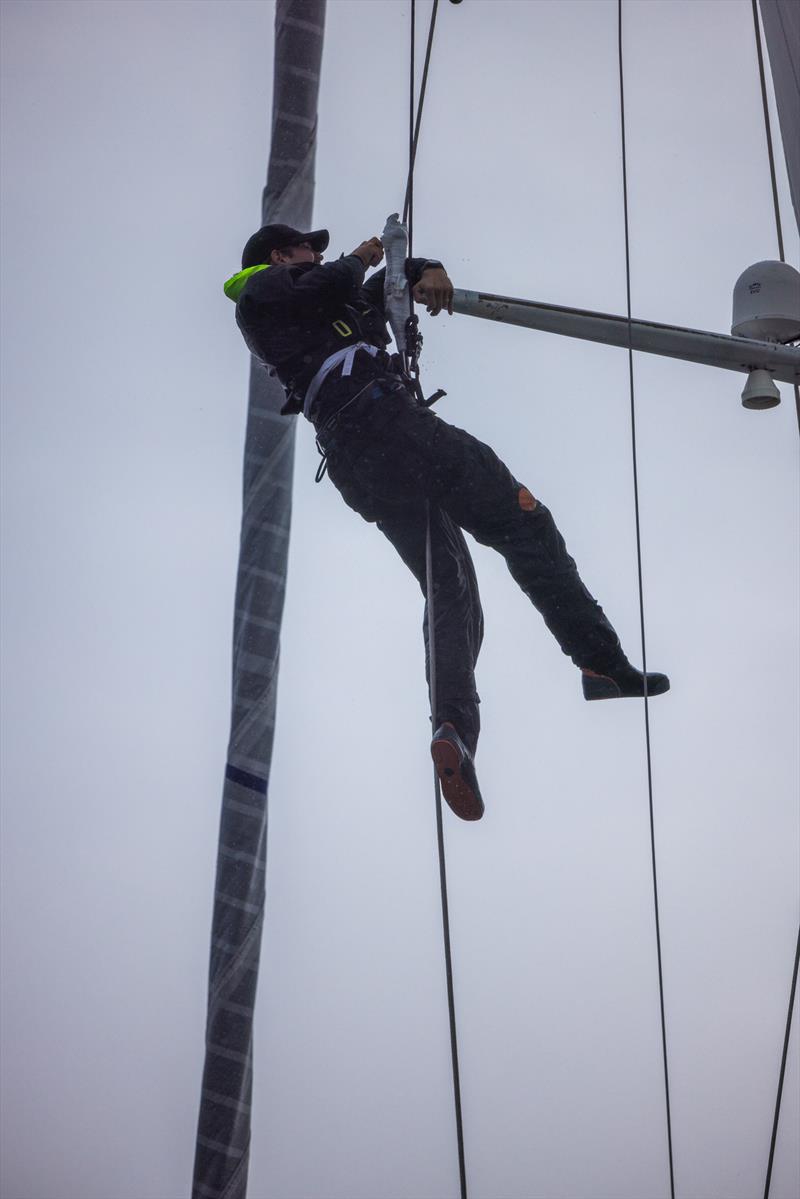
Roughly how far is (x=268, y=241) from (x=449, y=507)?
1.08 m

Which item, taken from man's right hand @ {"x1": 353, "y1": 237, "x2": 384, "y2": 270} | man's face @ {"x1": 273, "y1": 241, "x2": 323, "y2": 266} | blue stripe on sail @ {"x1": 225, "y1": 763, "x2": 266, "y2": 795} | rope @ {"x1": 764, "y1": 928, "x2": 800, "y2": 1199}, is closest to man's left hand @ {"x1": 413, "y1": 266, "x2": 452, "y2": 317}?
man's right hand @ {"x1": 353, "y1": 237, "x2": 384, "y2": 270}

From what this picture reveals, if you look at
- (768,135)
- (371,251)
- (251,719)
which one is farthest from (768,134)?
(251,719)

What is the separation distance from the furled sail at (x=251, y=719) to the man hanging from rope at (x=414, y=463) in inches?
21.5

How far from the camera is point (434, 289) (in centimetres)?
386

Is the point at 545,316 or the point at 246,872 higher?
the point at 545,316

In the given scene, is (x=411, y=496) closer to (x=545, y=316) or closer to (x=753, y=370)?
(x=545, y=316)

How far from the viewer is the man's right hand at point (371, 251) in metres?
3.95

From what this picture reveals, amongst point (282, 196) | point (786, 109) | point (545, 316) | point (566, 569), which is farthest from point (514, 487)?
point (786, 109)

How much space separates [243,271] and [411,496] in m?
0.90

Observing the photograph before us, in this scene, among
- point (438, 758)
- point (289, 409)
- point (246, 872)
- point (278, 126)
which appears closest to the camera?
point (438, 758)

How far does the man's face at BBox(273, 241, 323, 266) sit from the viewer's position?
4203 millimetres

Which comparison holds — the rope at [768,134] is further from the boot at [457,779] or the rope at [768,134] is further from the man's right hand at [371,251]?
the boot at [457,779]

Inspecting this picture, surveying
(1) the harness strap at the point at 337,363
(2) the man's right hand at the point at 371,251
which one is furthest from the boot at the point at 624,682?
(2) the man's right hand at the point at 371,251

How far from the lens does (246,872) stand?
4.48 meters
